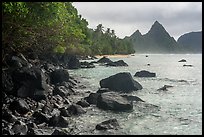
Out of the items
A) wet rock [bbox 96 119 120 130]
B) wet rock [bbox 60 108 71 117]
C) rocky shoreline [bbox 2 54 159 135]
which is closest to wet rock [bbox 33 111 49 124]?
rocky shoreline [bbox 2 54 159 135]

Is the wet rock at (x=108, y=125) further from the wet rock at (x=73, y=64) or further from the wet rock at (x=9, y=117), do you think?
the wet rock at (x=73, y=64)

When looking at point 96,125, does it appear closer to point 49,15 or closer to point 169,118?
point 169,118

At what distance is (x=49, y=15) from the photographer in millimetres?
15539

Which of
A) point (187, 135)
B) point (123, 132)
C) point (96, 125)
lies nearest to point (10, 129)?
point (96, 125)

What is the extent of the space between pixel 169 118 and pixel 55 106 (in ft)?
18.6

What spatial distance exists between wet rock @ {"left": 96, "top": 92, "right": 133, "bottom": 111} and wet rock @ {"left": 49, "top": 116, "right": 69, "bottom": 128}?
3.58 metres

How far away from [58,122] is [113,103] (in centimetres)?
396

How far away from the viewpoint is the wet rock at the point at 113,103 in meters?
16.1

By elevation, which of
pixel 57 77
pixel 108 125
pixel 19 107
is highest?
pixel 57 77

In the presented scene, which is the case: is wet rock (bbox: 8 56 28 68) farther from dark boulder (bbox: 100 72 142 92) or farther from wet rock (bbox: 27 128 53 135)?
wet rock (bbox: 27 128 53 135)

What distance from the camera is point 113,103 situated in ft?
53.2

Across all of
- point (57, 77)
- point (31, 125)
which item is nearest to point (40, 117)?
point (31, 125)

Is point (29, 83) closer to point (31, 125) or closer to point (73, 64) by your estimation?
point (31, 125)

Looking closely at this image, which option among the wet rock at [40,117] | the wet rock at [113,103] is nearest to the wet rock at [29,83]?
the wet rock at [40,117]
